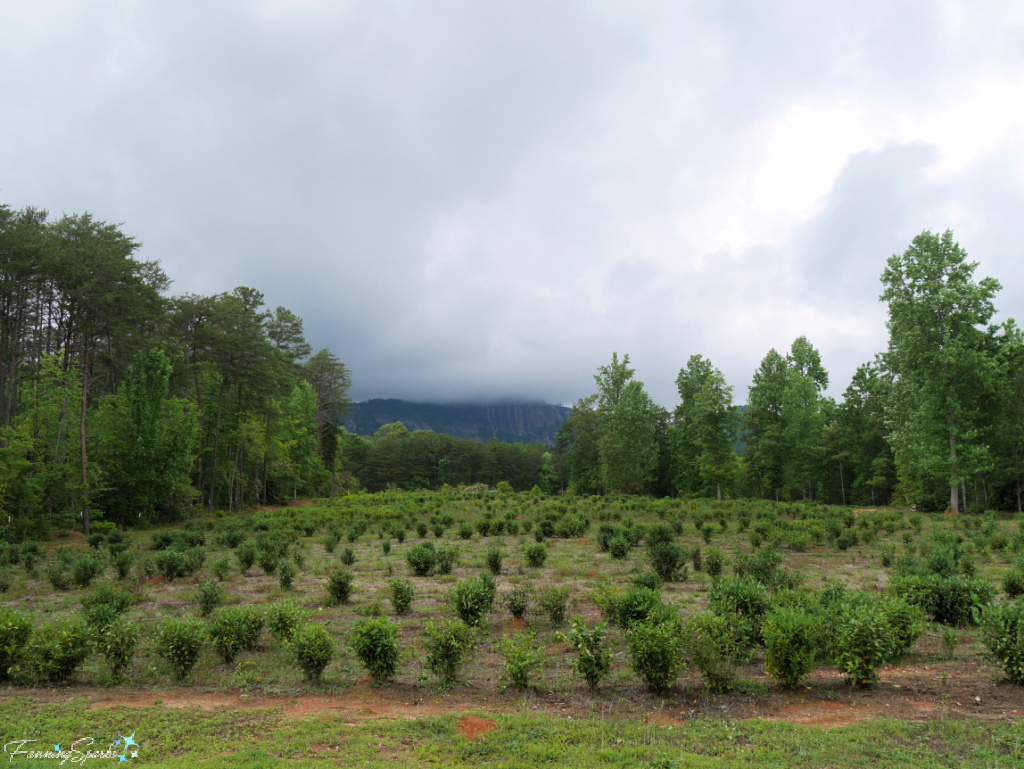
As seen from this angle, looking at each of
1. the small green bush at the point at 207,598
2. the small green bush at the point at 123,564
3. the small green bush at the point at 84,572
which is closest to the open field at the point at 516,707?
the small green bush at the point at 207,598

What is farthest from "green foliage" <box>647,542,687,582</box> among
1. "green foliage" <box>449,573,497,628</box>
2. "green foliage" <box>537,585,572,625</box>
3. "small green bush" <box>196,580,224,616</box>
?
"small green bush" <box>196,580,224,616</box>

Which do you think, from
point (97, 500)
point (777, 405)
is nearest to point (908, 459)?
point (777, 405)

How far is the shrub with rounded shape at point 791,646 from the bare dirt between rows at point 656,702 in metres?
0.28

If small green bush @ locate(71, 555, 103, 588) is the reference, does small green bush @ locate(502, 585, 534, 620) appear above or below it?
above

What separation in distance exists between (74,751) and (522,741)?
5.11 meters

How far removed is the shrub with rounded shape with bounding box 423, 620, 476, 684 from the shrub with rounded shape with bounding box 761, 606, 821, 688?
4.34 m

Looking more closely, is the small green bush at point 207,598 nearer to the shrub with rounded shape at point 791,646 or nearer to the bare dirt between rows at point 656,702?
the bare dirt between rows at point 656,702

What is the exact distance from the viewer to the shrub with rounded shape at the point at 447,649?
7.17 m

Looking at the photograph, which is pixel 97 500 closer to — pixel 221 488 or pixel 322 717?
pixel 221 488

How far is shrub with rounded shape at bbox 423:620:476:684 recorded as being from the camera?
7.17m

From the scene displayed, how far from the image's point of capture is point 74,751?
18.0 feet

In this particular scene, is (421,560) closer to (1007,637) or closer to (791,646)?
(791,646)

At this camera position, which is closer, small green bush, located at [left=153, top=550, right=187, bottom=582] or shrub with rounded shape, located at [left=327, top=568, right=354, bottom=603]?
shrub with rounded shape, located at [left=327, top=568, right=354, bottom=603]

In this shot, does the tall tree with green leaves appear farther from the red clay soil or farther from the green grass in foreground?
the red clay soil
